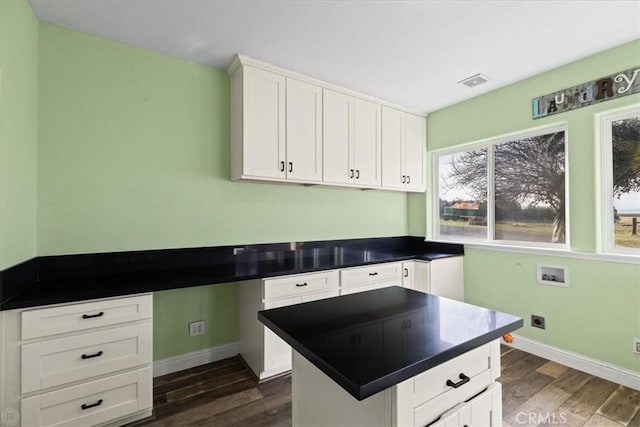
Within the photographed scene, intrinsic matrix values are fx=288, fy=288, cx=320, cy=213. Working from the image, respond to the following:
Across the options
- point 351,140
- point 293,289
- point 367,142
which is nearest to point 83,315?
point 293,289

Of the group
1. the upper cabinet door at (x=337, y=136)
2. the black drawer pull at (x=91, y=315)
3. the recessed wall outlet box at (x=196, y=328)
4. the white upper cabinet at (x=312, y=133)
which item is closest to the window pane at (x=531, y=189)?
the white upper cabinet at (x=312, y=133)

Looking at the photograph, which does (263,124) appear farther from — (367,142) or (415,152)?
(415,152)

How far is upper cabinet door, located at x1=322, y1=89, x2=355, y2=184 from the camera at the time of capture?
9.05ft

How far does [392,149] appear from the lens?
3.26 m

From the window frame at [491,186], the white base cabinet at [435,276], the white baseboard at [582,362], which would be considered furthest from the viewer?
the white base cabinet at [435,276]

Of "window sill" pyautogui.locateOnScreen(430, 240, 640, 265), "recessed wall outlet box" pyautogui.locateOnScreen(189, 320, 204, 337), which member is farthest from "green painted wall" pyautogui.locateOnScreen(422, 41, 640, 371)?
"recessed wall outlet box" pyautogui.locateOnScreen(189, 320, 204, 337)

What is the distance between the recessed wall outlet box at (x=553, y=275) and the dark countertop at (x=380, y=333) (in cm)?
184

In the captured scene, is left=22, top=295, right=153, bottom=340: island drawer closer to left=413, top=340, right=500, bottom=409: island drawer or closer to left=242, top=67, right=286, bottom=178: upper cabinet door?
left=242, top=67, right=286, bottom=178: upper cabinet door

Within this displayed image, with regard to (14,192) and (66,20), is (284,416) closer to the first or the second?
(14,192)

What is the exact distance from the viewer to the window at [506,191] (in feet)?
8.67

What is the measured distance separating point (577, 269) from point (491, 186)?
1.07m

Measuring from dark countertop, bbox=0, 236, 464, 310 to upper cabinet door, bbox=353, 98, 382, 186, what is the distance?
0.80 metres

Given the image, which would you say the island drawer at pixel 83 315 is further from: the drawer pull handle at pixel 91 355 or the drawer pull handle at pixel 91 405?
the drawer pull handle at pixel 91 405

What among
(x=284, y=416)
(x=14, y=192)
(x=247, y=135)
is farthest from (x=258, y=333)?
(x=14, y=192)
